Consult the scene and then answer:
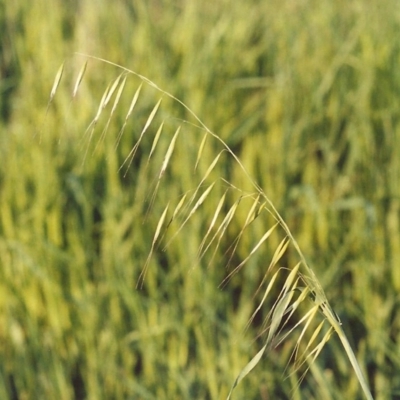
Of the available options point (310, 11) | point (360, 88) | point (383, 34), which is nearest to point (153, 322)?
point (360, 88)

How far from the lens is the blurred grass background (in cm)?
134

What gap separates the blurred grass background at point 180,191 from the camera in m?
1.34

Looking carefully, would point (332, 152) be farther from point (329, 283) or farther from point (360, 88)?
point (329, 283)

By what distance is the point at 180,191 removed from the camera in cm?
169

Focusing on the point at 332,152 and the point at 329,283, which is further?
the point at 332,152

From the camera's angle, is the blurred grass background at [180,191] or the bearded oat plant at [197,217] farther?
the bearded oat plant at [197,217]

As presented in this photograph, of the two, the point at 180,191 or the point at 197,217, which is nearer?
the point at 197,217

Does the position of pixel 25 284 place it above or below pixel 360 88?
below

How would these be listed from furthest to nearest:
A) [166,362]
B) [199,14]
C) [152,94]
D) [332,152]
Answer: [199,14]
[152,94]
[332,152]
[166,362]

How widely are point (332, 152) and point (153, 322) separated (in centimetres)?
65

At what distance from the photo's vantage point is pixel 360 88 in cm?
186

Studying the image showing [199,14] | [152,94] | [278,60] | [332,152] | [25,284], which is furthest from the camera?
[199,14]

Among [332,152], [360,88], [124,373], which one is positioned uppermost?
[360,88]

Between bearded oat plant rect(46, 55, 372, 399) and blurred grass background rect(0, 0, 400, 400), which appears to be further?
bearded oat plant rect(46, 55, 372, 399)
